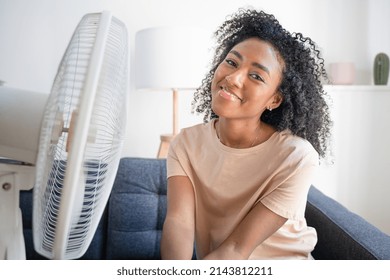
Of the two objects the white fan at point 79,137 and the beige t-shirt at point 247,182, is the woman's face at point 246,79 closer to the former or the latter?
the beige t-shirt at point 247,182

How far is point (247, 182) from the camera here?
64cm

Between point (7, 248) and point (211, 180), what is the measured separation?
36cm

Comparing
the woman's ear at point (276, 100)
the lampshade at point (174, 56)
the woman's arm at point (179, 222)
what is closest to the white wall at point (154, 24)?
the lampshade at point (174, 56)

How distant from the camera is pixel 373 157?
99 centimetres

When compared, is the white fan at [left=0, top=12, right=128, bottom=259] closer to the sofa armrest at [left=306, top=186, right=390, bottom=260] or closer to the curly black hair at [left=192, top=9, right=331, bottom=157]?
the curly black hair at [left=192, top=9, right=331, bottom=157]

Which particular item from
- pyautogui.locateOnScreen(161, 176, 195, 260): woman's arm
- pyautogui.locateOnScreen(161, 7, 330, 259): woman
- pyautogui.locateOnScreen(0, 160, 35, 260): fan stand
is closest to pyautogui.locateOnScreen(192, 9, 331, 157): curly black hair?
pyautogui.locateOnScreen(161, 7, 330, 259): woman

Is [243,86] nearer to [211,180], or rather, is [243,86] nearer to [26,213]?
[211,180]

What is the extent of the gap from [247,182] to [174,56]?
619mm

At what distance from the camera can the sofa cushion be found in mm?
1014

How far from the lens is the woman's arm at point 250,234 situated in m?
0.57

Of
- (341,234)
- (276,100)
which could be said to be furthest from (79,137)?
(341,234)

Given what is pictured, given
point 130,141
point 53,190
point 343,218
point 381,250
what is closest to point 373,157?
point 343,218

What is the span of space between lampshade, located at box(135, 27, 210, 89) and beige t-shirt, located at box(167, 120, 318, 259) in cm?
46

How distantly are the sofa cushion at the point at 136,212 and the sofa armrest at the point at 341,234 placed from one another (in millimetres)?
453
